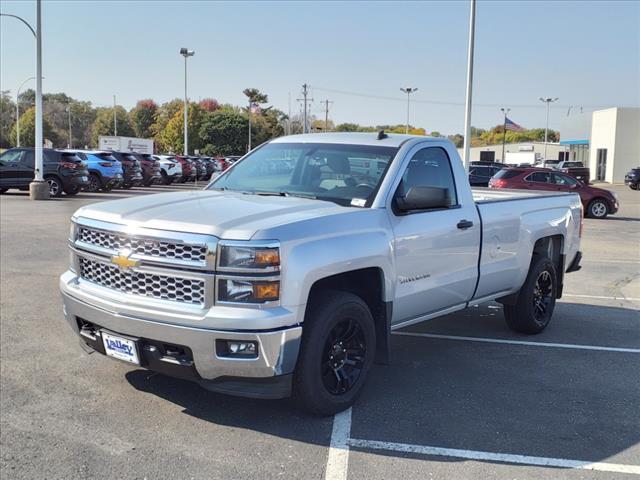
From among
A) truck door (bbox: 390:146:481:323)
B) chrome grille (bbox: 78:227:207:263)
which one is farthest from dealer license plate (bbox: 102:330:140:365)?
truck door (bbox: 390:146:481:323)

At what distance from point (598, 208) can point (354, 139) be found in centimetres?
1979

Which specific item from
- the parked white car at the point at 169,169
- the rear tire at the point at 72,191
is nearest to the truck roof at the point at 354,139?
the rear tire at the point at 72,191

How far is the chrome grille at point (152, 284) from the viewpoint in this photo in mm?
3852

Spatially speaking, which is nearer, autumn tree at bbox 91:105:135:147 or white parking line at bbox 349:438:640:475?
white parking line at bbox 349:438:640:475

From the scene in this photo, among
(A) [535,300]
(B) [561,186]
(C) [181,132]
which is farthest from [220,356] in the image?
(C) [181,132]

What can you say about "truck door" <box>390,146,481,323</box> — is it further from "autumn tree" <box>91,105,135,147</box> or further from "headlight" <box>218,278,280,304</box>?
"autumn tree" <box>91,105,135,147</box>

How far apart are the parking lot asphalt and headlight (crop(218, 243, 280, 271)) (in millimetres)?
1130

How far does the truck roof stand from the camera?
17.6ft

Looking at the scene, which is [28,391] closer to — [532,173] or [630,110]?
[532,173]

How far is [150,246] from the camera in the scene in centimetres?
396

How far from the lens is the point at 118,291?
13.6ft

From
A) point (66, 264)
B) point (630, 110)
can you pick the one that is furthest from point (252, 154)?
point (630, 110)

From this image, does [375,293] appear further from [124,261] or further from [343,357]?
[124,261]

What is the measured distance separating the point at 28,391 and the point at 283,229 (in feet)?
8.08
